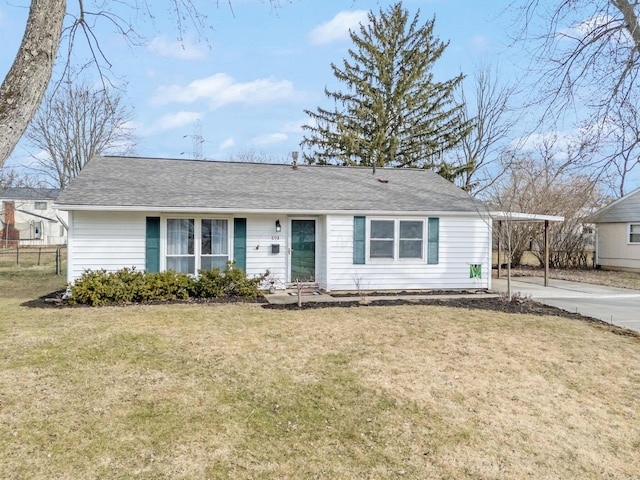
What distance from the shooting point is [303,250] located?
1176 centimetres

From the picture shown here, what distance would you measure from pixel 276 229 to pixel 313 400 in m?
7.05

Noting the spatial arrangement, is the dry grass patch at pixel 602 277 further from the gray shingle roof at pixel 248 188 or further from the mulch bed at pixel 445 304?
the mulch bed at pixel 445 304

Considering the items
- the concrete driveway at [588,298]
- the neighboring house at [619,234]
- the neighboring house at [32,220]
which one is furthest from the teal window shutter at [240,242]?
the neighboring house at [32,220]

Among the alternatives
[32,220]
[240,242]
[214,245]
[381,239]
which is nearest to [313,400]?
[240,242]

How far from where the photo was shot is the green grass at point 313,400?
341 centimetres

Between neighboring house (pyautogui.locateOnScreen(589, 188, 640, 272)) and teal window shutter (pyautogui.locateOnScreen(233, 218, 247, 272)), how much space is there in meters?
16.8

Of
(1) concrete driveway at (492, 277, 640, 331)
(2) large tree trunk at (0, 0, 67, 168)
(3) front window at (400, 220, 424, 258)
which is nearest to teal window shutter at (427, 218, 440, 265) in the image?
(3) front window at (400, 220, 424, 258)

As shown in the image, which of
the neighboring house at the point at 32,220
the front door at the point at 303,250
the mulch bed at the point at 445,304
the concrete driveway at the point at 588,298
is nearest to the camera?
the concrete driveway at the point at 588,298

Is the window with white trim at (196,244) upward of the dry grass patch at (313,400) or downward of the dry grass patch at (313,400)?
upward

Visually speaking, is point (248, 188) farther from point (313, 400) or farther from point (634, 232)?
point (634, 232)

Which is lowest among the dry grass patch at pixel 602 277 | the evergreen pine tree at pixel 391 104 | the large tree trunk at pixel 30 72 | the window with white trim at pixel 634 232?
the dry grass patch at pixel 602 277

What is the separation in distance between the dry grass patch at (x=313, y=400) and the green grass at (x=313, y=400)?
0.02 meters

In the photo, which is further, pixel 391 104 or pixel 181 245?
pixel 391 104

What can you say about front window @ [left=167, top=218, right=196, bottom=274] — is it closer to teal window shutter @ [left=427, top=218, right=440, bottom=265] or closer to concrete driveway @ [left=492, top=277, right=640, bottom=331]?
teal window shutter @ [left=427, top=218, right=440, bottom=265]
